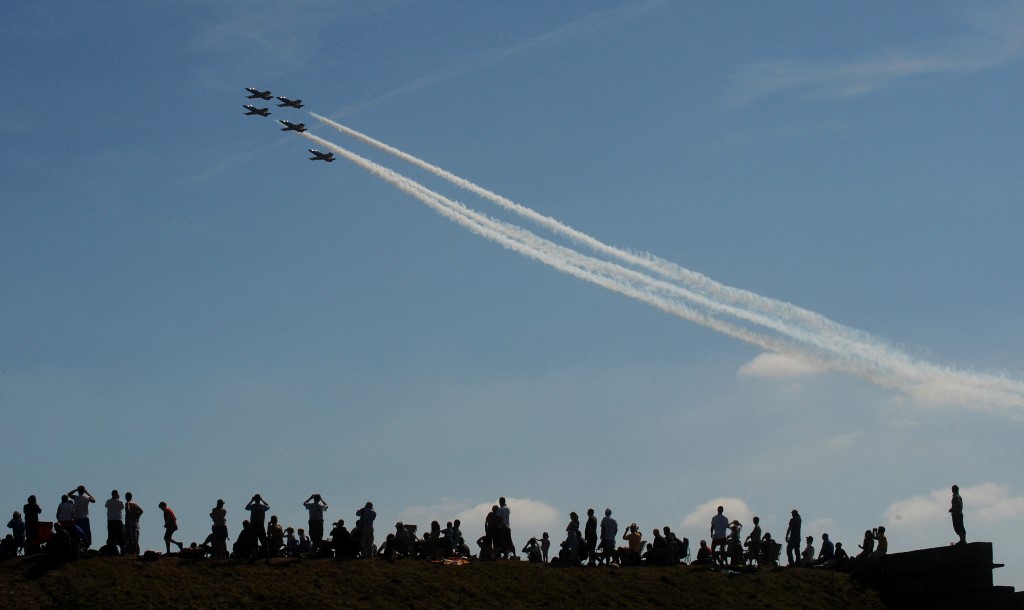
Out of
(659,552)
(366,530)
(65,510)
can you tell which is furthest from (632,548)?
(65,510)

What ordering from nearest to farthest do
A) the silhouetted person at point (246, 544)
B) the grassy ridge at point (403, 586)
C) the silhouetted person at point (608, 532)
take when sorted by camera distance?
the grassy ridge at point (403, 586) → the silhouetted person at point (246, 544) → the silhouetted person at point (608, 532)

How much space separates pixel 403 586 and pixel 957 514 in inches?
681

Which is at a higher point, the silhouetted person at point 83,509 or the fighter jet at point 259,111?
the fighter jet at point 259,111

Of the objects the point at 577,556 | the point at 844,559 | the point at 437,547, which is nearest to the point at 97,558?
the point at 437,547

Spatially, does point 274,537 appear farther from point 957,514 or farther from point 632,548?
point 957,514

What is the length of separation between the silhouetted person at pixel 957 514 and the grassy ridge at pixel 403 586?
3260 mm

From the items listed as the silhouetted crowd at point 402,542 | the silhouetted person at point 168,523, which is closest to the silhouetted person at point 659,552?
the silhouetted crowd at point 402,542

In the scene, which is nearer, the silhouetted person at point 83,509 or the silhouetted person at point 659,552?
the silhouetted person at point 83,509

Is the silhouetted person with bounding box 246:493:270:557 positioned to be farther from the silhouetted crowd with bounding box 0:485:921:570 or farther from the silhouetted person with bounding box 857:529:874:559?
the silhouetted person with bounding box 857:529:874:559

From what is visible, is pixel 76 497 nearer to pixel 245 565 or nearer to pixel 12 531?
pixel 12 531

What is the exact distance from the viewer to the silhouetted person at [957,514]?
4244 cm

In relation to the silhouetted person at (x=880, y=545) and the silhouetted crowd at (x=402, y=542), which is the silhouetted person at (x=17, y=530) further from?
the silhouetted person at (x=880, y=545)

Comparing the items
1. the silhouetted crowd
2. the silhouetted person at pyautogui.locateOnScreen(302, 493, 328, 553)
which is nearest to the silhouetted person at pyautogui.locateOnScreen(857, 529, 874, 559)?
the silhouetted crowd

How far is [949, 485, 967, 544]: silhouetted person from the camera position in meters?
42.4
